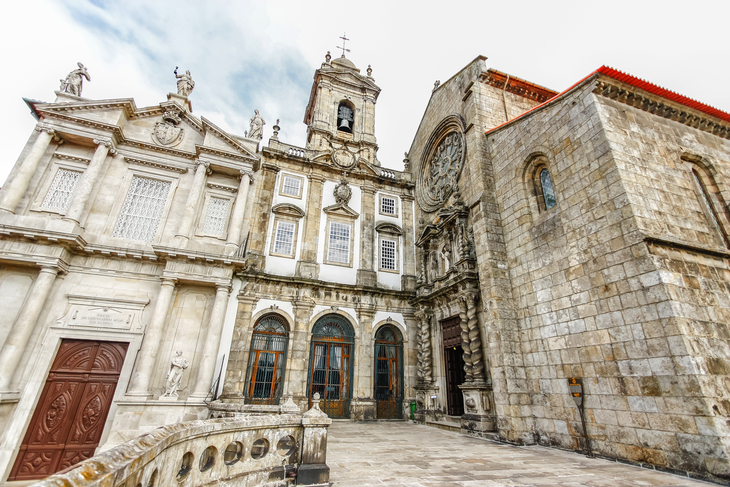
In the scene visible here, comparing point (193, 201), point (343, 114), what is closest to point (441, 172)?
point (343, 114)

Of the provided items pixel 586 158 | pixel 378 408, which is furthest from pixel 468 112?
pixel 378 408

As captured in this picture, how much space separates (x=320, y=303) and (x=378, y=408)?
16.9 feet

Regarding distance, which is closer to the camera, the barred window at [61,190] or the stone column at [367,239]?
the barred window at [61,190]

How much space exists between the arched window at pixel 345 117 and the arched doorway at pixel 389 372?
11.9 meters

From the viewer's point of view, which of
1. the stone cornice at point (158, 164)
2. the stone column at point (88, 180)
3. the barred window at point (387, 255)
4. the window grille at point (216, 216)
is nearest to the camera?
the stone column at point (88, 180)

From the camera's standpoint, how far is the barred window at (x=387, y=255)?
16.9 metres

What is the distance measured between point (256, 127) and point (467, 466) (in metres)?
15.3

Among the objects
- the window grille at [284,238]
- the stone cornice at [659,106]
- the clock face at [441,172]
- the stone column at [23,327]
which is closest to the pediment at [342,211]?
the window grille at [284,238]

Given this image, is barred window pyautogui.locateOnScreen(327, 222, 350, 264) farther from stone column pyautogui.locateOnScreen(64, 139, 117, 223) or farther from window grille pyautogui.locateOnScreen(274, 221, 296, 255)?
stone column pyautogui.locateOnScreen(64, 139, 117, 223)

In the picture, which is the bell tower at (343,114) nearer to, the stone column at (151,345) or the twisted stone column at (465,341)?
the twisted stone column at (465,341)

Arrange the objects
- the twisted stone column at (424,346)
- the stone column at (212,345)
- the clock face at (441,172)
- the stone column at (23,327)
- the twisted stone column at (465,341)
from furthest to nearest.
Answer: the clock face at (441,172) < the twisted stone column at (424,346) < the stone column at (212,345) < the twisted stone column at (465,341) < the stone column at (23,327)

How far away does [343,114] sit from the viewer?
20703 millimetres

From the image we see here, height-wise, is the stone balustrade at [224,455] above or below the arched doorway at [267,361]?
below

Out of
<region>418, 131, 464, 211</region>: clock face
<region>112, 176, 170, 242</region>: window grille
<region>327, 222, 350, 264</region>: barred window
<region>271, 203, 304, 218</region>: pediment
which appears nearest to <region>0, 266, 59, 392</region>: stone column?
<region>112, 176, 170, 242</region>: window grille
